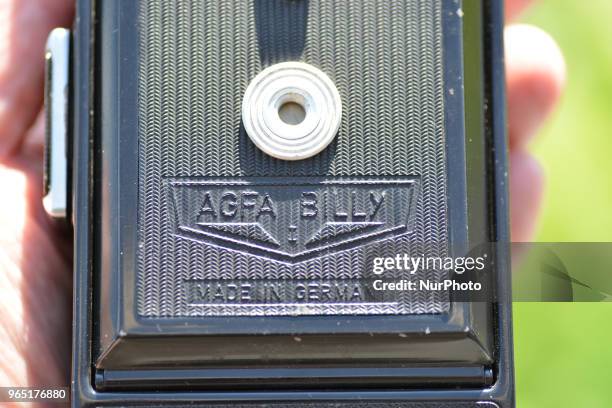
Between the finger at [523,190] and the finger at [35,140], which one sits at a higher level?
the finger at [35,140]

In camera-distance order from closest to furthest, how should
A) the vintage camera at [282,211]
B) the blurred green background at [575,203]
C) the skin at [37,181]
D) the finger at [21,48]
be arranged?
1. the vintage camera at [282,211]
2. the skin at [37,181]
3. the finger at [21,48]
4. the blurred green background at [575,203]

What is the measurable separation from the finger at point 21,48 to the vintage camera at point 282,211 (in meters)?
0.34

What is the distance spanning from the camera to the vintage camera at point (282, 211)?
94cm

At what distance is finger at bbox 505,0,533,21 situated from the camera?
1.43 m

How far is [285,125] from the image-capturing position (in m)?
0.95

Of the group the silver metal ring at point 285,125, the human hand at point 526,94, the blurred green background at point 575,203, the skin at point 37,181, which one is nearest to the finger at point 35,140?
the skin at point 37,181

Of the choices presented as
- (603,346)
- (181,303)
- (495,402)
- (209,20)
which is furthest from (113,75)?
(603,346)

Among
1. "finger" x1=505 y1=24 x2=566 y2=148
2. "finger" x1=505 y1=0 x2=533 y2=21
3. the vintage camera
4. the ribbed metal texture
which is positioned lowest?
the ribbed metal texture

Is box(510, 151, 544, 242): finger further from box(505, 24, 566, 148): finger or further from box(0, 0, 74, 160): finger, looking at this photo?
box(0, 0, 74, 160): finger

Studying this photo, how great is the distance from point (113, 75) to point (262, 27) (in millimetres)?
163

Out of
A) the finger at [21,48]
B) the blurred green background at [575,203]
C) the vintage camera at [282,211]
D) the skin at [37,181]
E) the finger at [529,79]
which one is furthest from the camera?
the blurred green background at [575,203]

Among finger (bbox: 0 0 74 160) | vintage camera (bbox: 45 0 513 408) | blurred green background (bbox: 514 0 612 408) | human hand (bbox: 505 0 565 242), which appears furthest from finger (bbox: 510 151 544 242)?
finger (bbox: 0 0 74 160)

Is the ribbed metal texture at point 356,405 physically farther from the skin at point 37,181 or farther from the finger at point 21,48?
the finger at point 21,48

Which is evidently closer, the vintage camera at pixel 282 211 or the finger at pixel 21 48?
the vintage camera at pixel 282 211
